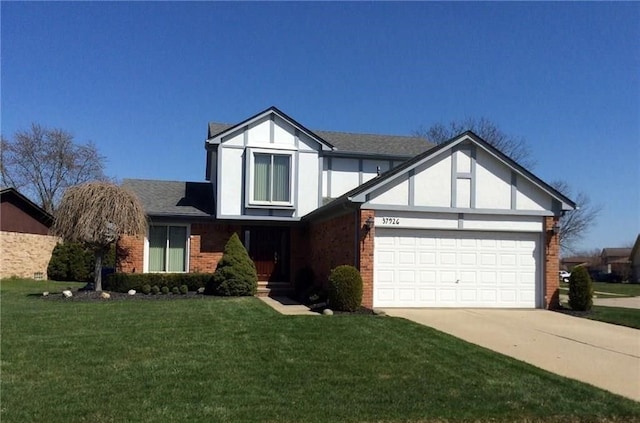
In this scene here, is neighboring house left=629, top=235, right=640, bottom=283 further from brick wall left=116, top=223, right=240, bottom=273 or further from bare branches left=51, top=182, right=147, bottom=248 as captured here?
bare branches left=51, top=182, right=147, bottom=248

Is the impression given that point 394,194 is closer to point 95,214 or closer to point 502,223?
point 502,223

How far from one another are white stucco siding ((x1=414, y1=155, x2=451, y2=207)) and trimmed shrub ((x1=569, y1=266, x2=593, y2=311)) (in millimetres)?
4127

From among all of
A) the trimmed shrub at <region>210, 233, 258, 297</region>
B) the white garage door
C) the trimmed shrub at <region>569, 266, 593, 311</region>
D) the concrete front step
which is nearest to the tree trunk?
the trimmed shrub at <region>210, 233, 258, 297</region>

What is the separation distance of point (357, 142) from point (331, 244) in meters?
7.56

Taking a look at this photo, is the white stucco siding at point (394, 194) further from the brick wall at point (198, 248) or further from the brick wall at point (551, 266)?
the brick wall at point (198, 248)

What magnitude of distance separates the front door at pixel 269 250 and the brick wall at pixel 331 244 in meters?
1.33

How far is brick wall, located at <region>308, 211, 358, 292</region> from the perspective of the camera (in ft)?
52.0

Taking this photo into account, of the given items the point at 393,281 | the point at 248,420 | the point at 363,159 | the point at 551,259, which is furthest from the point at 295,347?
the point at 363,159

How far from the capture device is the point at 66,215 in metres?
17.8

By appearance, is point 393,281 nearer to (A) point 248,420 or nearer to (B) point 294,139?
(B) point 294,139

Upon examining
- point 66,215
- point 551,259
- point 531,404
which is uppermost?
point 66,215

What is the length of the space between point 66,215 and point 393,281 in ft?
34.7

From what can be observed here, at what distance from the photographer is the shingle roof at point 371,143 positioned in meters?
22.9

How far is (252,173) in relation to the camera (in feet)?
65.9
